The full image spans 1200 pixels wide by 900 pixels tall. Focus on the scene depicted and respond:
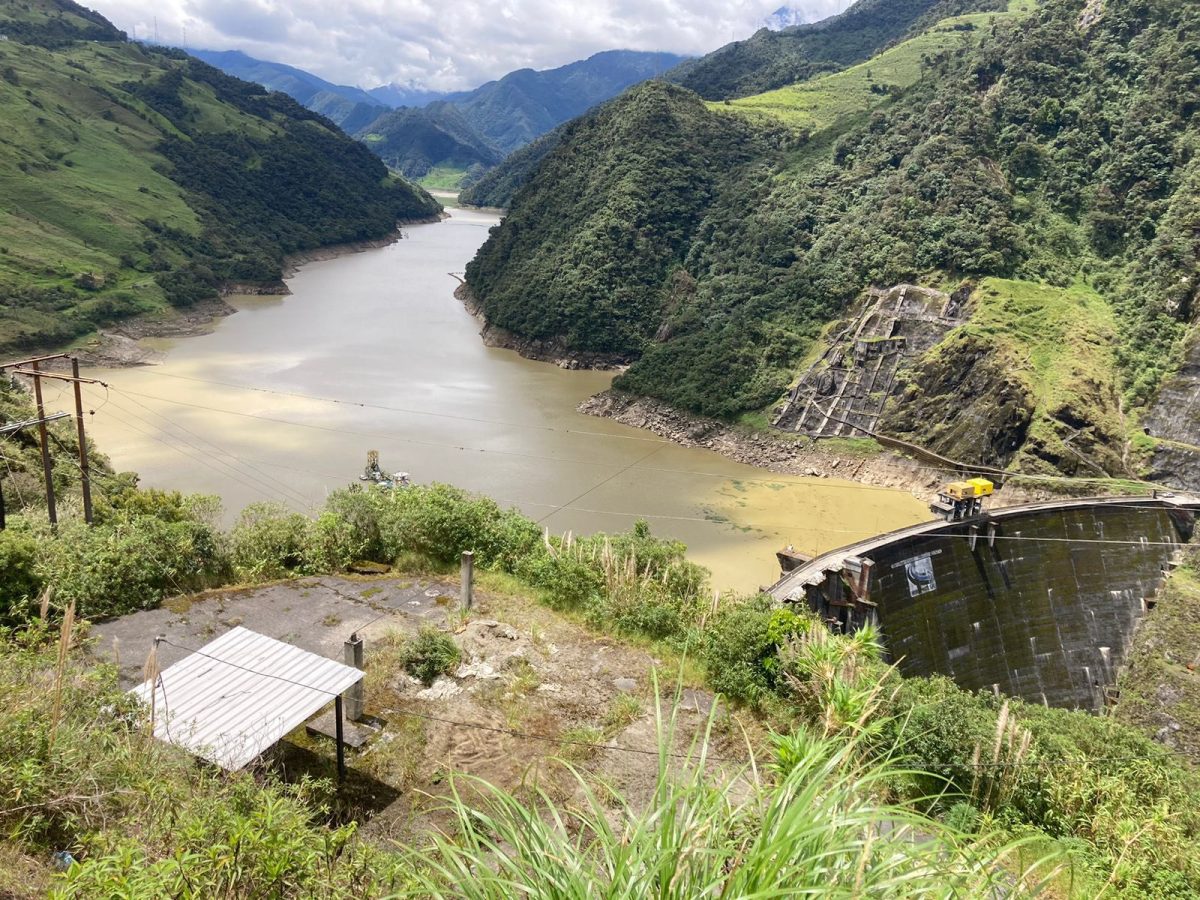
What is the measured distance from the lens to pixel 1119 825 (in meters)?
9.66

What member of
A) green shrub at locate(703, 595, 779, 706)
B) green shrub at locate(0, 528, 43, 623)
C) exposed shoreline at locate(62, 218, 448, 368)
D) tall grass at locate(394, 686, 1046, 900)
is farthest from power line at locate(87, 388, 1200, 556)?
tall grass at locate(394, 686, 1046, 900)

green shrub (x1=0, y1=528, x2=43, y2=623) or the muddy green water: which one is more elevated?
green shrub (x1=0, y1=528, x2=43, y2=623)

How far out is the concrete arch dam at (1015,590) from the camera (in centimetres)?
2030

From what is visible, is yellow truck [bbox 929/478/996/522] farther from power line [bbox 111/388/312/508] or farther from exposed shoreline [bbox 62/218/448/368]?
exposed shoreline [bbox 62/218/448/368]

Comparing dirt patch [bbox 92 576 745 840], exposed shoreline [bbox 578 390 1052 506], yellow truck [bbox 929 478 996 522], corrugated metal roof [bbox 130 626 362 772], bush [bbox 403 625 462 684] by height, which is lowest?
exposed shoreline [bbox 578 390 1052 506]

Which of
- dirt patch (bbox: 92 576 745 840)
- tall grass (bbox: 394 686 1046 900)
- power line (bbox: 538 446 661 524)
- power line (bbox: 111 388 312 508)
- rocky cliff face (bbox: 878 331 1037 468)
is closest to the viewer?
tall grass (bbox: 394 686 1046 900)

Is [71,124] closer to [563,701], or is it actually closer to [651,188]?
[651,188]

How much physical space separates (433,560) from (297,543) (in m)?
2.88

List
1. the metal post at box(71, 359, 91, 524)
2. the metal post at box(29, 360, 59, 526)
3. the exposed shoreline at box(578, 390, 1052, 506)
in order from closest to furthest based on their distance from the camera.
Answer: the metal post at box(29, 360, 59, 526)
the metal post at box(71, 359, 91, 524)
the exposed shoreline at box(578, 390, 1052, 506)

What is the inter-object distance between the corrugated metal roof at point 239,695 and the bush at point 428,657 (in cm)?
274

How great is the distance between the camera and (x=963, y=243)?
44.3 metres

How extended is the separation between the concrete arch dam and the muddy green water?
7.39 meters

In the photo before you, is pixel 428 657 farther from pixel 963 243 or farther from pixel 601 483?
pixel 963 243

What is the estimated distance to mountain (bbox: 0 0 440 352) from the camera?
59281mm
